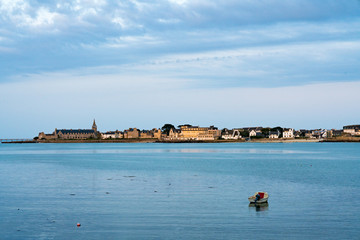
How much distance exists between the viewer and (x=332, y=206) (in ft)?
83.6

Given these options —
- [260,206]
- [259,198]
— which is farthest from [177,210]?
[259,198]

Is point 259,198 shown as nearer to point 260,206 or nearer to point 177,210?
point 260,206

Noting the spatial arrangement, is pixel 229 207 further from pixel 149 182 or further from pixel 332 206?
pixel 149 182

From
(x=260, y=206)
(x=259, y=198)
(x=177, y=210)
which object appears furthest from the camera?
(x=259, y=198)

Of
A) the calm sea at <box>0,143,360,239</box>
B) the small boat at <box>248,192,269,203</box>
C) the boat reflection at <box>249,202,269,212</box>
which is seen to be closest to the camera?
the calm sea at <box>0,143,360,239</box>

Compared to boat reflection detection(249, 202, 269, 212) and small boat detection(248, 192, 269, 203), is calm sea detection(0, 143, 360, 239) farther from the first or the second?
small boat detection(248, 192, 269, 203)

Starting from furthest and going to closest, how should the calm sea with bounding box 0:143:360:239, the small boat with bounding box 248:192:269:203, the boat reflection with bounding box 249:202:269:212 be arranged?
the small boat with bounding box 248:192:269:203 < the boat reflection with bounding box 249:202:269:212 < the calm sea with bounding box 0:143:360:239

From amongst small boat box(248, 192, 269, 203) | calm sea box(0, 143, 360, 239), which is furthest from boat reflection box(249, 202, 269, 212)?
small boat box(248, 192, 269, 203)

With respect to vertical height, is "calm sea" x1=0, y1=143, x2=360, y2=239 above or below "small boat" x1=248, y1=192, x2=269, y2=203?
below

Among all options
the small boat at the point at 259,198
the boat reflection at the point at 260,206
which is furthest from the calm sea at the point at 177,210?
the small boat at the point at 259,198

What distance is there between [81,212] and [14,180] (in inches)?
739

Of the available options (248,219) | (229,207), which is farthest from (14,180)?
(248,219)

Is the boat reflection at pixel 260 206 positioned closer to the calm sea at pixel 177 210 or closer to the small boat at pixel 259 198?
the calm sea at pixel 177 210

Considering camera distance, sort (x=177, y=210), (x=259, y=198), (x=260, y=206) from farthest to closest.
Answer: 1. (x=259, y=198)
2. (x=260, y=206)
3. (x=177, y=210)
